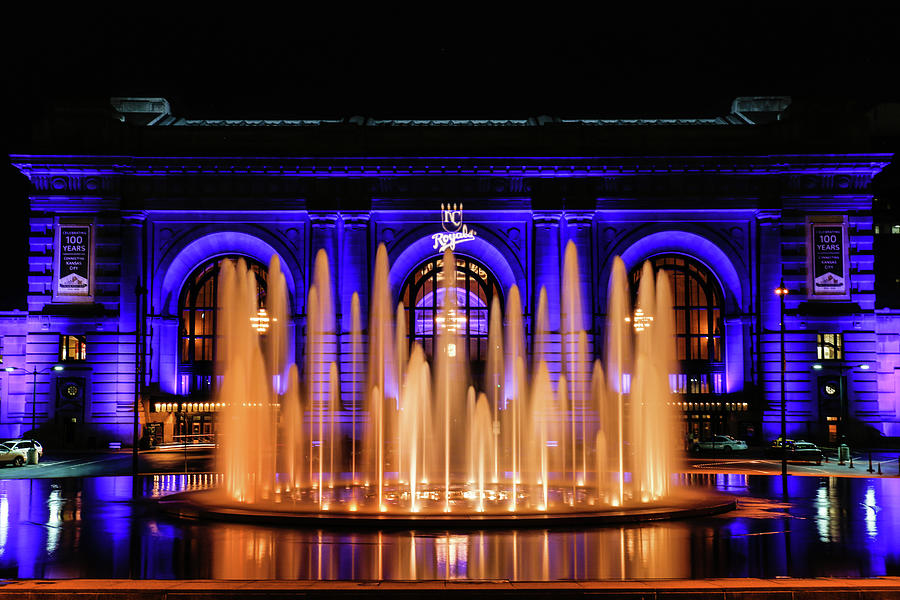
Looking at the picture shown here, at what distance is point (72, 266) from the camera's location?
2410 inches

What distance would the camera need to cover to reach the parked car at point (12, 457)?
156 feet

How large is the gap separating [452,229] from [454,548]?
43.9 meters

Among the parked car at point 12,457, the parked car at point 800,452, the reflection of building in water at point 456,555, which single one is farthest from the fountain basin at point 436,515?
the parked car at point 800,452

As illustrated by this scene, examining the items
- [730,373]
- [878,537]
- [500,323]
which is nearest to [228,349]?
[500,323]

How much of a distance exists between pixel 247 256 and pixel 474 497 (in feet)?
133

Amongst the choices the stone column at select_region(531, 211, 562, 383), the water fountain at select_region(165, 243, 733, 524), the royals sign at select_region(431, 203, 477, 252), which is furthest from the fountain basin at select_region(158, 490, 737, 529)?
the royals sign at select_region(431, 203, 477, 252)

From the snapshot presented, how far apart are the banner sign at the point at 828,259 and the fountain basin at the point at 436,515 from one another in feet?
128

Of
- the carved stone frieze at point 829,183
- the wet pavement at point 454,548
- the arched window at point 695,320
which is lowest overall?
the wet pavement at point 454,548

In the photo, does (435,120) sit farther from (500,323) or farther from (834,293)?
(834,293)

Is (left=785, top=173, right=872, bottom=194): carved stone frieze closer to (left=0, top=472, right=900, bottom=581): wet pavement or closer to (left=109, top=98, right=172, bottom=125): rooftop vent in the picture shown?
(left=0, top=472, right=900, bottom=581): wet pavement

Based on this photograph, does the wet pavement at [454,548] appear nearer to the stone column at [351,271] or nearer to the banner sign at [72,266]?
the stone column at [351,271]

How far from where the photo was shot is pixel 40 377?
200ft

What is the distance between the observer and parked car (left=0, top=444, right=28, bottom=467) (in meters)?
47.7

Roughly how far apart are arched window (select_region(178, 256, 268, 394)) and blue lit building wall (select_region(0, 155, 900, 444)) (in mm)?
1830
